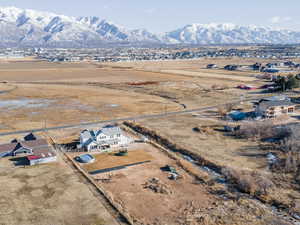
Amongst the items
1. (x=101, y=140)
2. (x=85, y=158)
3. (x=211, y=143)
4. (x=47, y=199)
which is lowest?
(x=47, y=199)

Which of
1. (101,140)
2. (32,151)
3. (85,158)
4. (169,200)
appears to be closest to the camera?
(169,200)

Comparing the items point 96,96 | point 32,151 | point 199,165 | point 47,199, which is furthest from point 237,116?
point 96,96

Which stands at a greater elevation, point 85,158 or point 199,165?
point 85,158

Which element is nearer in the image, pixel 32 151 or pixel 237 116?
pixel 32 151

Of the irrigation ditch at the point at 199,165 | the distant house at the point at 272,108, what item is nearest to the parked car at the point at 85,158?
the irrigation ditch at the point at 199,165

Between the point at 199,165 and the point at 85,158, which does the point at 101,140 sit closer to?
the point at 85,158

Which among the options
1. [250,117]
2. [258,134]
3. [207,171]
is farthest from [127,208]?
[250,117]
